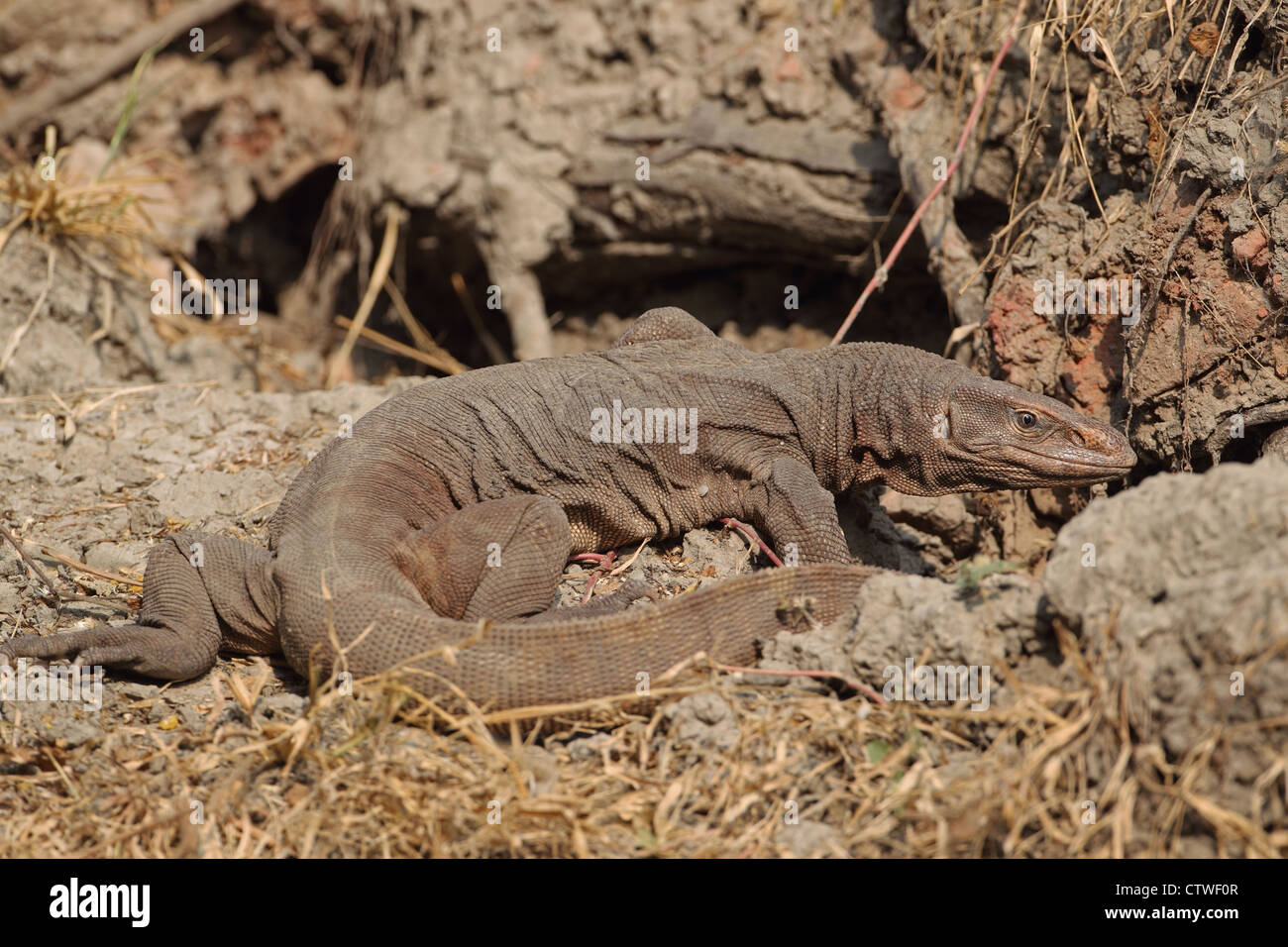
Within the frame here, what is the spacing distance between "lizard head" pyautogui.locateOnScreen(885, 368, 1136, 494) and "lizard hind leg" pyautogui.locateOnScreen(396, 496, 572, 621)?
6.44 feet

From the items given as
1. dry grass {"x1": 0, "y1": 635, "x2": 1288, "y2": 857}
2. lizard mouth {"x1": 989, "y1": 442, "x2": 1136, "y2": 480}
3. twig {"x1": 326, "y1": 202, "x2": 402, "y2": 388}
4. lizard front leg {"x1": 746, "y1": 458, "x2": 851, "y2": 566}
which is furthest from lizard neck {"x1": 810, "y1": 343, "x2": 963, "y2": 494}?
twig {"x1": 326, "y1": 202, "x2": 402, "y2": 388}

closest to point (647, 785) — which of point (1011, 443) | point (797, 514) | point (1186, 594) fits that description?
point (797, 514)

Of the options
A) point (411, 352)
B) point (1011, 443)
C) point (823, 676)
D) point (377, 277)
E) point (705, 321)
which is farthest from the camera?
point (377, 277)

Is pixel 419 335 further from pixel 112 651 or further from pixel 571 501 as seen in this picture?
pixel 112 651

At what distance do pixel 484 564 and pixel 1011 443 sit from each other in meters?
2.53

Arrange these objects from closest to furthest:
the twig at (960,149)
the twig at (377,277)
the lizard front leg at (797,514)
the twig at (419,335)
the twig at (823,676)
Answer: the twig at (823,676), the lizard front leg at (797,514), the twig at (960,149), the twig at (377,277), the twig at (419,335)

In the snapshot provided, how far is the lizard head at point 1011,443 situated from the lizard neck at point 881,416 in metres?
0.03

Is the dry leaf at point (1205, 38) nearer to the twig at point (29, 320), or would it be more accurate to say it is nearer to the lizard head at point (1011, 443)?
the lizard head at point (1011, 443)

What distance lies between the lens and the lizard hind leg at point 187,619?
181 inches

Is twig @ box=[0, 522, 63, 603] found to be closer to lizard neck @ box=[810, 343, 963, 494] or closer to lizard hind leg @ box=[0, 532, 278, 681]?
lizard hind leg @ box=[0, 532, 278, 681]

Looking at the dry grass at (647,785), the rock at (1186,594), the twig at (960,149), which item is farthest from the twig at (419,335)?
the rock at (1186,594)

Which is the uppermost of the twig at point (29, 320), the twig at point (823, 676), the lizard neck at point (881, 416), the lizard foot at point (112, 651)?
the twig at point (29, 320)

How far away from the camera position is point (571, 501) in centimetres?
553

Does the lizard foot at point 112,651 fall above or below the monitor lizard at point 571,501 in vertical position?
below
